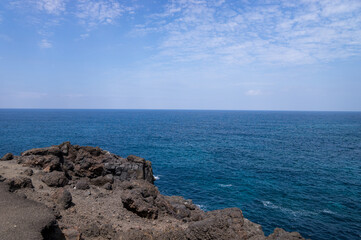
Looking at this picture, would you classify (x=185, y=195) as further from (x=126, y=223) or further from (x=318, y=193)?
→ (x=318, y=193)

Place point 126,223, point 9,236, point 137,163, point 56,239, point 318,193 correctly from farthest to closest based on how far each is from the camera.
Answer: point 318,193 → point 137,163 → point 126,223 → point 56,239 → point 9,236

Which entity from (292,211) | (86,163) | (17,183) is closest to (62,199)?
(17,183)

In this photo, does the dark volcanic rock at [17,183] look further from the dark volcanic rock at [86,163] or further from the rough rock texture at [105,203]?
the dark volcanic rock at [86,163]

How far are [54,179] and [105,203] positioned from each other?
240 inches

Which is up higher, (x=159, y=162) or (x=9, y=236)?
(x=9, y=236)

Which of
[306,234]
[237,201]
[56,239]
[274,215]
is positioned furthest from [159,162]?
[56,239]

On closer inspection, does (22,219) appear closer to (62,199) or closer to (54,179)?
(62,199)

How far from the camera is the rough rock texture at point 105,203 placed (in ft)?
45.3

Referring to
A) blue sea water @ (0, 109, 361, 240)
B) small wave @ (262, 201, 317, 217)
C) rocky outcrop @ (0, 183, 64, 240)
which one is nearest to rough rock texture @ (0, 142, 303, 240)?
rocky outcrop @ (0, 183, 64, 240)

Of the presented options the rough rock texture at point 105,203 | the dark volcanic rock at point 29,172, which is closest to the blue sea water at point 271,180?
the rough rock texture at point 105,203

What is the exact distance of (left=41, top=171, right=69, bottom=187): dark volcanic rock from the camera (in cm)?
2206

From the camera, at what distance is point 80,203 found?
19.7m

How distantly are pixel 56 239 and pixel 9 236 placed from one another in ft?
8.56

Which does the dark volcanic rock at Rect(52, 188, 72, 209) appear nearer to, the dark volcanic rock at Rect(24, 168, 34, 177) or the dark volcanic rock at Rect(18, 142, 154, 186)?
the dark volcanic rock at Rect(24, 168, 34, 177)
